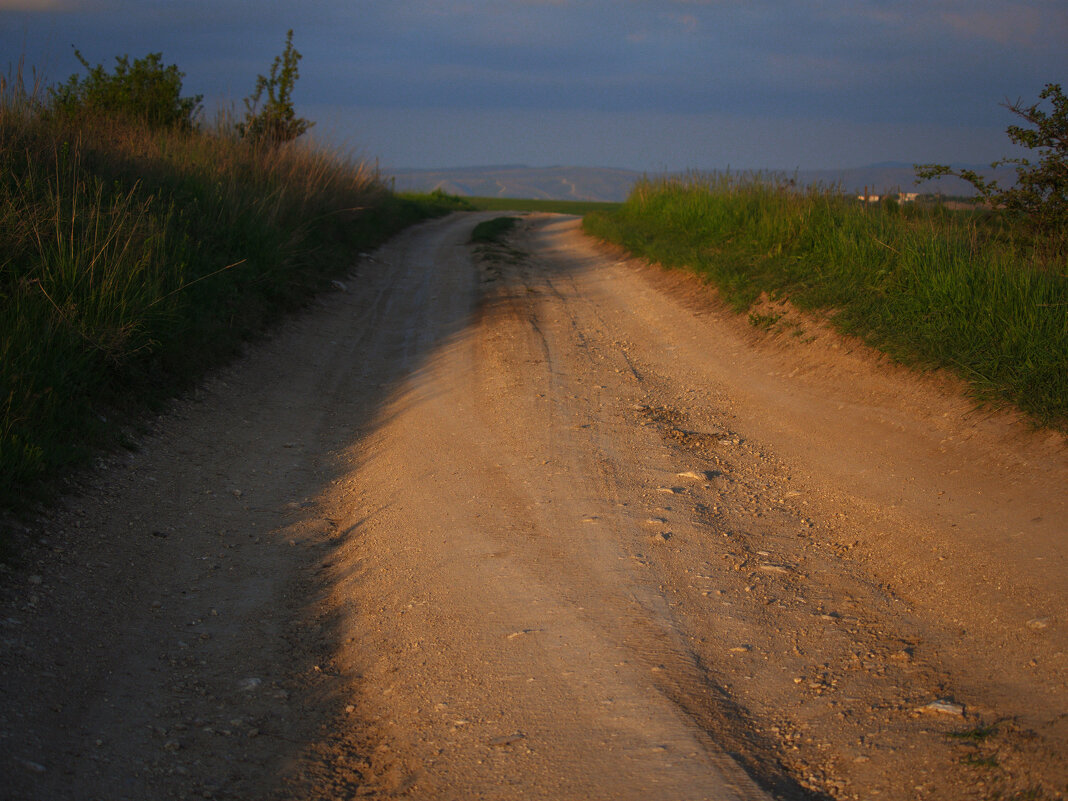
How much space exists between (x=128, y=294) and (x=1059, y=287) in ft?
25.9

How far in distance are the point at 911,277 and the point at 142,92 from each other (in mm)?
13808

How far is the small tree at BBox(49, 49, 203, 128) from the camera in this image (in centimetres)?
1412

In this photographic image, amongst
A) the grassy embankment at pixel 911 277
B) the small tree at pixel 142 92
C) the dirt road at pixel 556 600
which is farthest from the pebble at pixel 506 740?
the small tree at pixel 142 92

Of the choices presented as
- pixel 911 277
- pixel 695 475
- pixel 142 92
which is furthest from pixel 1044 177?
pixel 142 92

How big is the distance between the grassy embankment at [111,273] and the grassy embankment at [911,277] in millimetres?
6170

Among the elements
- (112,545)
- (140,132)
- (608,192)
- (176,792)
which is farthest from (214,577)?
(608,192)

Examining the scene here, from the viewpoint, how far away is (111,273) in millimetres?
6578

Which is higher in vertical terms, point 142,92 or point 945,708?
point 142,92

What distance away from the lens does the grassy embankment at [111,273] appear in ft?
17.7

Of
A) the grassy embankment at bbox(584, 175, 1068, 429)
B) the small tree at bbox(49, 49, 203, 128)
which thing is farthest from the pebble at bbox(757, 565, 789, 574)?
the small tree at bbox(49, 49, 203, 128)

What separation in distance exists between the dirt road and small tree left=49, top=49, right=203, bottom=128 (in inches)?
367

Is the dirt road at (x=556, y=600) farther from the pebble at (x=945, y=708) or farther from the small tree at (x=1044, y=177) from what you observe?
the small tree at (x=1044, y=177)

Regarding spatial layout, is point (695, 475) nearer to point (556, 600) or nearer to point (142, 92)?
point (556, 600)

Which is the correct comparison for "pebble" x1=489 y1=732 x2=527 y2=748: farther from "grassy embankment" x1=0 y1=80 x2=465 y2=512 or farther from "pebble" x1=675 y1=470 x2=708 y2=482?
"grassy embankment" x1=0 y1=80 x2=465 y2=512
